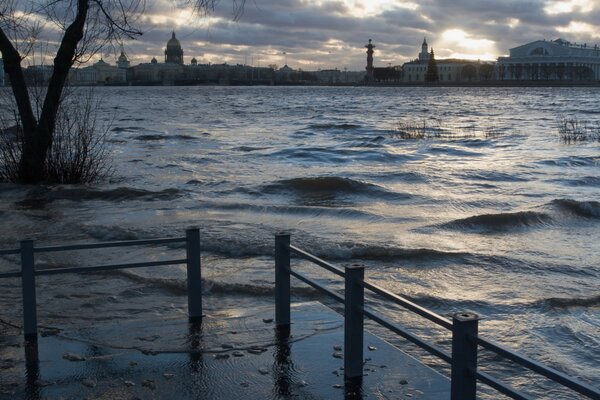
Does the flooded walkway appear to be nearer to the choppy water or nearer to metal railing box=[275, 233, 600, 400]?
metal railing box=[275, 233, 600, 400]

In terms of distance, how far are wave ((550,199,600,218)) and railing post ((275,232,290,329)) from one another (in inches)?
537

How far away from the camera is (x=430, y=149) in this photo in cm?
3891

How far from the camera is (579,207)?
1970 centimetres

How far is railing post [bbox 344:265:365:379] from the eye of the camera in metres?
5.50

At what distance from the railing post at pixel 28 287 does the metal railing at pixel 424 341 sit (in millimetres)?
2168

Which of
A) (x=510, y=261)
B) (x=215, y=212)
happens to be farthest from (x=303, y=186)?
(x=510, y=261)

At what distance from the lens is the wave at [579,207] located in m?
19.1

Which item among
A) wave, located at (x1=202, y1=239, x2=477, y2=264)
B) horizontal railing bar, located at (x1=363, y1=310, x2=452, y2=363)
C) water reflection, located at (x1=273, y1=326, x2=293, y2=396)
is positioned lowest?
wave, located at (x1=202, y1=239, x2=477, y2=264)

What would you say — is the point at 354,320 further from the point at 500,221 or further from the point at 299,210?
the point at 299,210

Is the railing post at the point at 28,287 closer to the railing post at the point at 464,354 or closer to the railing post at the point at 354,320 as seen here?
the railing post at the point at 354,320

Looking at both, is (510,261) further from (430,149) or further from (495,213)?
(430,149)

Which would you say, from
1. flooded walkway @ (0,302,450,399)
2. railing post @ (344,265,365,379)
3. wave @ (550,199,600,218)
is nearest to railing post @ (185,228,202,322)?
flooded walkway @ (0,302,450,399)

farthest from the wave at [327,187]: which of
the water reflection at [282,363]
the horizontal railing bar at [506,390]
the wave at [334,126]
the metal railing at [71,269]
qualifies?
the wave at [334,126]

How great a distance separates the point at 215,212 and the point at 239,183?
651 cm
